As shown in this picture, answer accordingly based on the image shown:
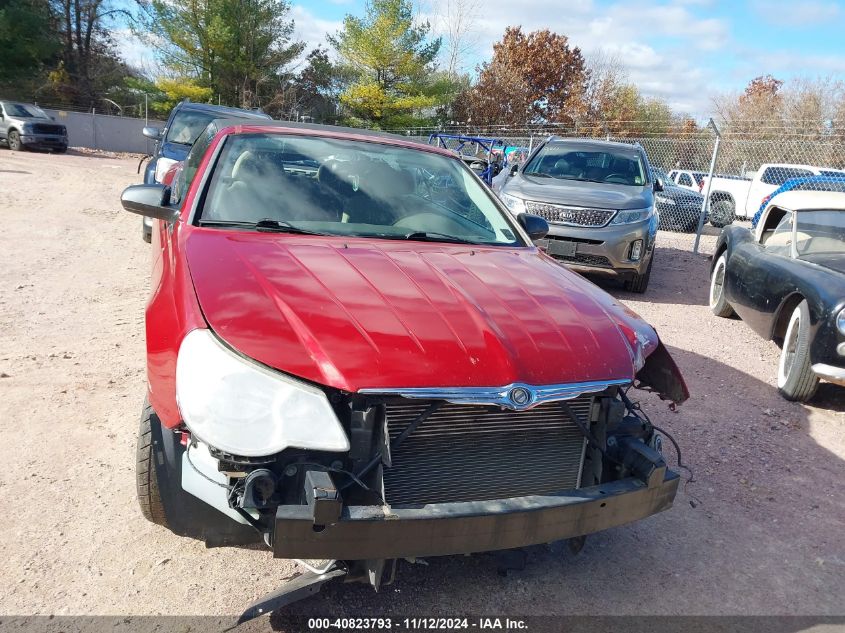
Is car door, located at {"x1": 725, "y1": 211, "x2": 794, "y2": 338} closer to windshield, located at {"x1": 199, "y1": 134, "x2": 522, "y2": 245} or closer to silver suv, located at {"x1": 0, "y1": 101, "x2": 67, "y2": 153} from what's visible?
windshield, located at {"x1": 199, "y1": 134, "x2": 522, "y2": 245}

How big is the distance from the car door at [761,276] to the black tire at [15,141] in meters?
24.5

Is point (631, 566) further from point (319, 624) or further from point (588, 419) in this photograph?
point (319, 624)

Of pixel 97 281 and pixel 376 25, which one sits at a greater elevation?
pixel 376 25

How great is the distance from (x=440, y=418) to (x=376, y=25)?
1387 inches

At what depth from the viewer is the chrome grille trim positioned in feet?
7.01

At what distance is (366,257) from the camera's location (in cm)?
290

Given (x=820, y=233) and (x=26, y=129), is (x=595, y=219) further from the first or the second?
(x=26, y=129)

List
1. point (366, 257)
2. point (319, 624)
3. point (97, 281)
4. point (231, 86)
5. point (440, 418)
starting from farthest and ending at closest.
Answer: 1. point (231, 86)
2. point (97, 281)
3. point (366, 257)
4. point (319, 624)
5. point (440, 418)

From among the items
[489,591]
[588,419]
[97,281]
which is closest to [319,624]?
[489,591]

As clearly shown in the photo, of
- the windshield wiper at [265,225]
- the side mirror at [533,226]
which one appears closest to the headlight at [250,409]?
the windshield wiper at [265,225]

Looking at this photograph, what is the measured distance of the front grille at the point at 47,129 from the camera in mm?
23609

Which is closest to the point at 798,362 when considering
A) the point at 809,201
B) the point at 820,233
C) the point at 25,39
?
the point at 820,233

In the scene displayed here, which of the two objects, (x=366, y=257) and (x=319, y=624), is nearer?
(x=319, y=624)

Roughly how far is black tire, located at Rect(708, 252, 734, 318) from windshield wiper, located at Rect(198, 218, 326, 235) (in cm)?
560
